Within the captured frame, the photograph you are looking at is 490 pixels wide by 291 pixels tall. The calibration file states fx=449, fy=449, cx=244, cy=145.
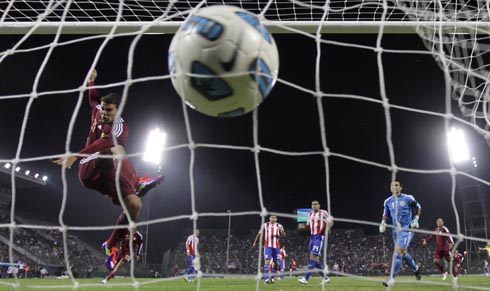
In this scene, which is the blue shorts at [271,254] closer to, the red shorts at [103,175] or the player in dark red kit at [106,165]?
the player in dark red kit at [106,165]

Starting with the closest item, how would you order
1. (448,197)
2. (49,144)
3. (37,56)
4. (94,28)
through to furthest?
(94,28) < (37,56) < (49,144) < (448,197)

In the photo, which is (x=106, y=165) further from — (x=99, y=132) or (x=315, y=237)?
(x=315, y=237)

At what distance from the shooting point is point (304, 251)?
32.5m

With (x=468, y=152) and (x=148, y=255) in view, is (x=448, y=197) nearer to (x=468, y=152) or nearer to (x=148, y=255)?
(x=468, y=152)

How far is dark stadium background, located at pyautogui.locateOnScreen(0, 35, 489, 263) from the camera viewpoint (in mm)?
20203

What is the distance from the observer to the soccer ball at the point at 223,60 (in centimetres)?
248

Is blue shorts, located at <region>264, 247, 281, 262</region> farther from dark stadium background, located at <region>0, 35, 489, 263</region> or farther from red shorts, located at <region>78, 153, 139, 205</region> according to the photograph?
dark stadium background, located at <region>0, 35, 489, 263</region>

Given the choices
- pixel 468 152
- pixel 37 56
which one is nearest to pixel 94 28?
pixel 37 56

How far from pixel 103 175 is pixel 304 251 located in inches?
1162

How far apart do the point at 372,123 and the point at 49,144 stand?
1957cm

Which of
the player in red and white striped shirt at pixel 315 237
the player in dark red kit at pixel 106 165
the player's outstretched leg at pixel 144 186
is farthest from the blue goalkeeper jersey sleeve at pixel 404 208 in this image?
the player in dark red kit at pixel 106 165

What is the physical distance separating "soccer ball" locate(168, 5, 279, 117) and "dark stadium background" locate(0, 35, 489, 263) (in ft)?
48.3

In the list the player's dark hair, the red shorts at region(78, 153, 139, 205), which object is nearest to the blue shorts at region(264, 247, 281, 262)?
the red shorts at region(78, 153, 139, 205)

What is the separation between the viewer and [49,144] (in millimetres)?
25734
